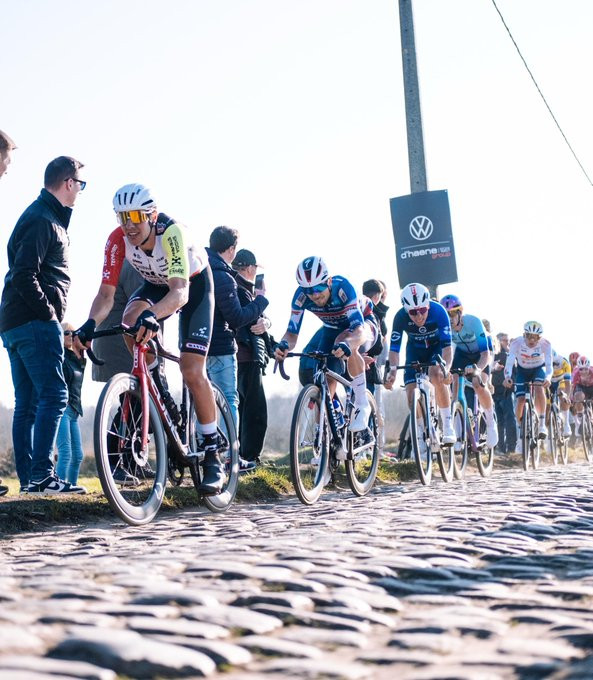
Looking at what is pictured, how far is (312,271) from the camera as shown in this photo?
32.6ft

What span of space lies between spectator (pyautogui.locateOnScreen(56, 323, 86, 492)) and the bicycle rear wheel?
6.51 feet

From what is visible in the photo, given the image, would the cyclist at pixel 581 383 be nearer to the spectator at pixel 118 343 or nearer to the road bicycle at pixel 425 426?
the road bicycle at pixel 425 426

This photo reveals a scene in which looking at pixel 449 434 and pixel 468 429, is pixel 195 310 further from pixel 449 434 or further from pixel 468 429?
pixel 468 429

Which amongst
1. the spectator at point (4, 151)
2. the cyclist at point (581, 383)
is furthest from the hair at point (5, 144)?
the cyclist at point (581, 383)

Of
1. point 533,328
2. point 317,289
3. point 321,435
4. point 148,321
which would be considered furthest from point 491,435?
point 148,321

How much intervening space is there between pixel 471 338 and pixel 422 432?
9.92ft

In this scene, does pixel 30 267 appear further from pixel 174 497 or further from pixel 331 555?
pixel 331 555

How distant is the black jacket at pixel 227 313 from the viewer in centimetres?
938

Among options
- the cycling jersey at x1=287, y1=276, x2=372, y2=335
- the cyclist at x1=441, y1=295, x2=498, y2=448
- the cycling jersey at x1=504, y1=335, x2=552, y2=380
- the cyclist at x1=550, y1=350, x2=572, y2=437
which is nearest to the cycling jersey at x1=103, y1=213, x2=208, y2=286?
the cycling jersey at x1=287, y1=276, x2=372, y2=335

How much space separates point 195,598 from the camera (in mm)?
3977

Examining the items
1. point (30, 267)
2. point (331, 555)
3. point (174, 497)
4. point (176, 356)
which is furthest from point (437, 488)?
point (331, 555)

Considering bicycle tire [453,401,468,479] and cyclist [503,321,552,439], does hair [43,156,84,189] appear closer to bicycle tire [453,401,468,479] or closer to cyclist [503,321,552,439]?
bicycle tire [453,401,468,479]

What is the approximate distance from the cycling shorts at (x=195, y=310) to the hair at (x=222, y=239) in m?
1.83

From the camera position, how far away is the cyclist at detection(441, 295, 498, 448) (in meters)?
14.9
